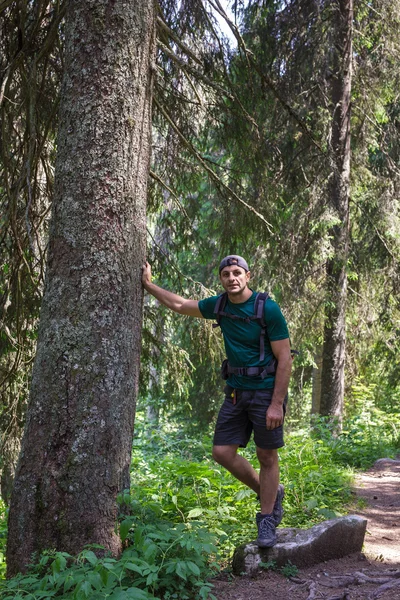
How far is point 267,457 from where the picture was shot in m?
4.59

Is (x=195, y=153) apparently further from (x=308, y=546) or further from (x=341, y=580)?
(x=341, y=580)

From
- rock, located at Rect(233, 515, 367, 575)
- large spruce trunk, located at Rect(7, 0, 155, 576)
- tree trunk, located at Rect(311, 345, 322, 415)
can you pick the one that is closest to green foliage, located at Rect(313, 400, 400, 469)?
rock, located at Rect(233, 515, 367, 575)

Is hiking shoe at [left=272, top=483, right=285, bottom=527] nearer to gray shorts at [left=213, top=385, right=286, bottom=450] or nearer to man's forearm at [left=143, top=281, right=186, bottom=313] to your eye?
gray shorts at [left=213, top=385, right=286, bottom=450]

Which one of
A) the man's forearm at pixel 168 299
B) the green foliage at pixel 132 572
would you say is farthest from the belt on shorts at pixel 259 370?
the green foliage at pixel 132 572

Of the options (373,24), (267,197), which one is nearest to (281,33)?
(373,24)

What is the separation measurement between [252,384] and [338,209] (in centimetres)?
617

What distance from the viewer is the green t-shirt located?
443 cm

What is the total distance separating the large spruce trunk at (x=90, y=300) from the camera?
382 cm

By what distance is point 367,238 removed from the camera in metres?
11.7

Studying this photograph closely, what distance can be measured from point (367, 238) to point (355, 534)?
766 centimetres

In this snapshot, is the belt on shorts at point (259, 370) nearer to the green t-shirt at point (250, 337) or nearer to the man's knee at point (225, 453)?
the green t-shirt at point (250, 337)

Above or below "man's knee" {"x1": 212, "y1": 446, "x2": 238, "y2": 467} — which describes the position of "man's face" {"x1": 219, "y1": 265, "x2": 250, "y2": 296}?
above

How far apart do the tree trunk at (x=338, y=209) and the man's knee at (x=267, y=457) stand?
217 inches

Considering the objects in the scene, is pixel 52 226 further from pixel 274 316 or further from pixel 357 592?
pixel 357 592
